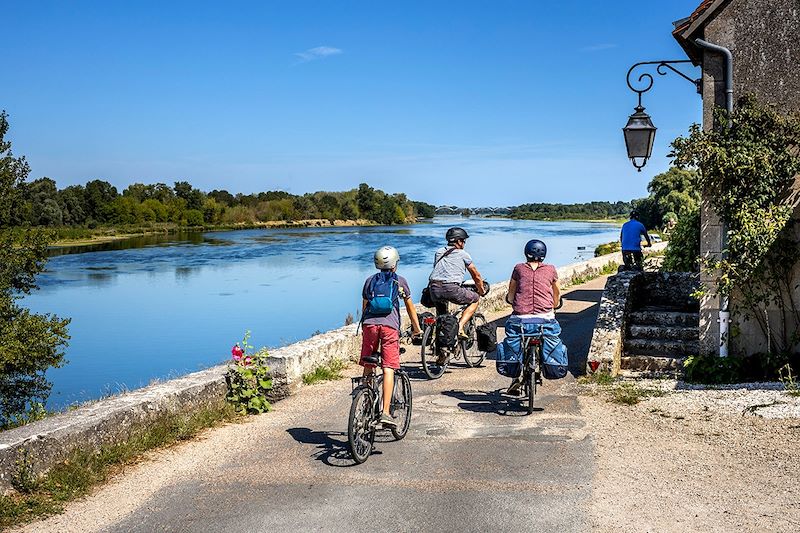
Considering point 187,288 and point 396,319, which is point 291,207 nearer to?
point 187,288

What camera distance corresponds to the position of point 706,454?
568 centimetres

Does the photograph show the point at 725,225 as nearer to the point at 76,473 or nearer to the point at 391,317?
the point at 391,317

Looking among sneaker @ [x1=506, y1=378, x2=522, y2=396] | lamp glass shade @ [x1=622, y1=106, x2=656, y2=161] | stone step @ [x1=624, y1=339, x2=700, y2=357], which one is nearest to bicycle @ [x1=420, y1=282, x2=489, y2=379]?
sneaker @ [x1=506, y1=378, x2=522, y2=396]

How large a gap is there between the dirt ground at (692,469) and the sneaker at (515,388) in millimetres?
704

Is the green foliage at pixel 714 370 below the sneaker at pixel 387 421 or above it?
below

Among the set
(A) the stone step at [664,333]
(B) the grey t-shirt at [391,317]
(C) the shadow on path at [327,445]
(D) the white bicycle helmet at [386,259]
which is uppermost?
(D) the white bicycle helmet at [386,259]

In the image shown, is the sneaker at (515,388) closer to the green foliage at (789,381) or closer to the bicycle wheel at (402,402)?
the bicycle wheel at (402,402)

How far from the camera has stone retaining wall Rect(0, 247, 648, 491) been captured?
516 centimetres

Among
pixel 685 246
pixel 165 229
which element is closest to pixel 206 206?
pixel 165 229

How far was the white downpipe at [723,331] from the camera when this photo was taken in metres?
8.81

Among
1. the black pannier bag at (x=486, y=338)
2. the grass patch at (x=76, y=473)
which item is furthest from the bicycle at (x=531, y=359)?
the grass patch at (x=76, y=473)

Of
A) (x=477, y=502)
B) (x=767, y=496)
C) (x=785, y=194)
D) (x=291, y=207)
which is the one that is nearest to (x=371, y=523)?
(x=477, y=502)

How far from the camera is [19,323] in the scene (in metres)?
20.8

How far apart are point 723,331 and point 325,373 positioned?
15.8 feet
